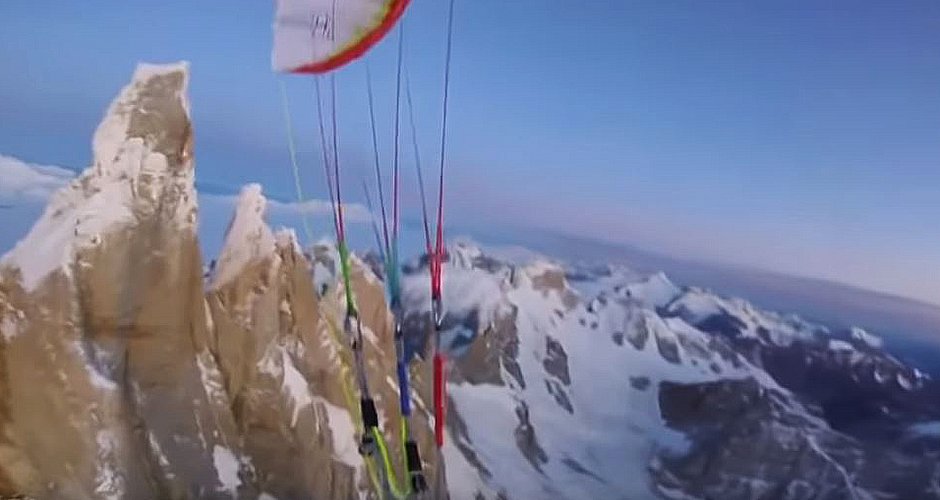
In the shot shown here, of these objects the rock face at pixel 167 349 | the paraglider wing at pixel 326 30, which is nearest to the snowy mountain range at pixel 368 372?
the rock face at pixel 167 349

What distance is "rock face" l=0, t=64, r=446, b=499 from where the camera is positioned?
248 centimetres

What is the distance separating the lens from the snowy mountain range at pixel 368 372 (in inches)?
98.0

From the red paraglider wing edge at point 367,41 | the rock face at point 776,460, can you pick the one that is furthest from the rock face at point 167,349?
Result: the rock face at point 776,460

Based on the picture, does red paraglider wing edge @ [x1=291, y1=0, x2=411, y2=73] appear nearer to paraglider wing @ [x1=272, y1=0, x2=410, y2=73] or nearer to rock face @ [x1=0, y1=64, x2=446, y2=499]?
paraglider wing @ [x1=272, y1=0, x2=410, y2=73]

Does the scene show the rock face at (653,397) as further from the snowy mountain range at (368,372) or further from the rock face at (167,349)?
the rock face at (167,349)

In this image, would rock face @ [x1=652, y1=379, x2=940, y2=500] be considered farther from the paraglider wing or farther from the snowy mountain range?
the paraglider wing

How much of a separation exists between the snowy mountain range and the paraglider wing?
0.24 meters

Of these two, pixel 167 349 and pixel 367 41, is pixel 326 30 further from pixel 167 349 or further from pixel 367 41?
pixel 167 349

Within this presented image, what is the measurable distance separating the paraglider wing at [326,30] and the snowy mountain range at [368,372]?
24 cm

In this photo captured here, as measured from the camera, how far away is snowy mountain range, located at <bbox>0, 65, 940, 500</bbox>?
2.49 meters

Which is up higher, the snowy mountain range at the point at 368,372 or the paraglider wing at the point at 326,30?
the paraglider wing at the point at 326,30

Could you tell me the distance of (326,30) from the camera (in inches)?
98.4

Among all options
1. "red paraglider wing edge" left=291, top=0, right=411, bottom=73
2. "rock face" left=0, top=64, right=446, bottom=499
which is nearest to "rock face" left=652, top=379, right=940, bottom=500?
"rock face" left=0, top=64, right=446, bottom=499

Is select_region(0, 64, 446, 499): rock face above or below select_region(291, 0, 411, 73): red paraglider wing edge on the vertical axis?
below
